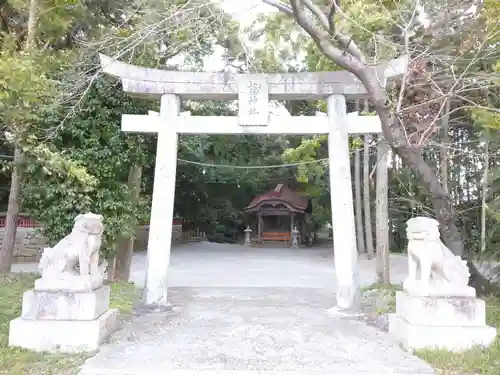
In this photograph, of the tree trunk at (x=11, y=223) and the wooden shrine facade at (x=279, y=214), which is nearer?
the tree trunk at (x=11, y=223)

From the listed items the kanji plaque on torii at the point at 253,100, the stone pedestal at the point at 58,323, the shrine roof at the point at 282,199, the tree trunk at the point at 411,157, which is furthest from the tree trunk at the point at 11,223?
the shrine roof at the point at 282,199

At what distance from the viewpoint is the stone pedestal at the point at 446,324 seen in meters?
4.99

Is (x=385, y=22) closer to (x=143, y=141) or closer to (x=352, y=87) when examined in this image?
(x=352, y=87)

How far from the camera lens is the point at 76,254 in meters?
5.28

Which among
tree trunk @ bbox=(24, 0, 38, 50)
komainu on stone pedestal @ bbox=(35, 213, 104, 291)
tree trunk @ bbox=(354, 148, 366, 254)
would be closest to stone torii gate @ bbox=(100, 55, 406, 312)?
komainu on stone pedestal @ bbox=(35, 213, 104, 291)

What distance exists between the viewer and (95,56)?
30.2ft

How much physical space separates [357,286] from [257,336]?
2410mm

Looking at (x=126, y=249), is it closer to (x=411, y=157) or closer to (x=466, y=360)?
(x=411, y=157)

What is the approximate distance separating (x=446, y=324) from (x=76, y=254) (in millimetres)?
4243

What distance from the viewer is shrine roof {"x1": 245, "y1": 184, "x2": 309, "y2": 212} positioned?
28.6m

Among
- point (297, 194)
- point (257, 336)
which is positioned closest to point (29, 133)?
point (257, 336)

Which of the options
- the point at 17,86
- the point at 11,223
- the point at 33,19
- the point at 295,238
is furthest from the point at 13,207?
the point at 295,238

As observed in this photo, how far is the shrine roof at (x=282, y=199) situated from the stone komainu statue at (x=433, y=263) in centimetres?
2311

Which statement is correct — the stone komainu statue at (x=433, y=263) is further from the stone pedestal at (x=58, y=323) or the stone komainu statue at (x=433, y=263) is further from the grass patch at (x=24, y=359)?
the grass patch at (x=24, y=359)
